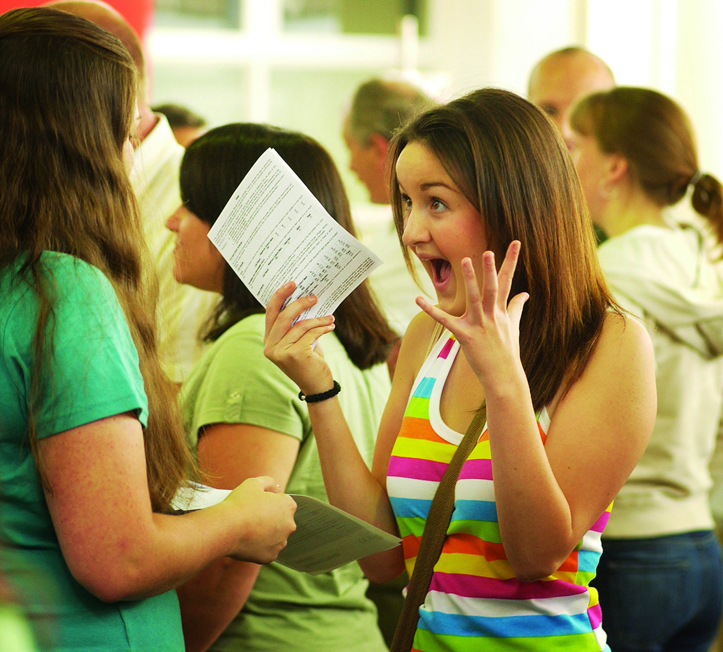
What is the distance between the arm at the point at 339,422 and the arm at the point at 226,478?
0.10 m

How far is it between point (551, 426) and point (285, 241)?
466 millimetres

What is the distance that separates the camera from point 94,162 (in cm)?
101

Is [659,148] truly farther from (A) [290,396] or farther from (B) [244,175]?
(A) [290,396]

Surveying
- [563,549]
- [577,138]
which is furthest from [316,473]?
[577,138]

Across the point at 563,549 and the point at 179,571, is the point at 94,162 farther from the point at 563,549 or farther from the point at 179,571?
the point at 563,549

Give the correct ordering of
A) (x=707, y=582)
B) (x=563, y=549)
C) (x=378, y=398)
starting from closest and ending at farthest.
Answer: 1. (x=563, y=549)
2. (x=378, y=398)
3. (x=707, y=582)

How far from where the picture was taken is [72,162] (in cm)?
100

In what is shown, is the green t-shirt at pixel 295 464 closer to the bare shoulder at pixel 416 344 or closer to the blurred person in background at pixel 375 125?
the bare shoulder at pixel 416 344

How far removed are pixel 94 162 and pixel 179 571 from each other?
1.62 feet

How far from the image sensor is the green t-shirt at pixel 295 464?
4.75 ft

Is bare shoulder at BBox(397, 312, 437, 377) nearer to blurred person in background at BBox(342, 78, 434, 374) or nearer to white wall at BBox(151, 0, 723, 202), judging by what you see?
blurred person in background at BBox(342, 78, 434, 374)

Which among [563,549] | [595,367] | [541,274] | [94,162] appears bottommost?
[563,549]

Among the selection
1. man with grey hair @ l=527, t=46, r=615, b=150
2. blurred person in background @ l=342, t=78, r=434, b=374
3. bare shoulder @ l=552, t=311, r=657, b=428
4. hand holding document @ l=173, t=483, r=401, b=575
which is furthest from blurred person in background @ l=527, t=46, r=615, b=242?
hand holding document @ l=173, t=483, r=401, b=575

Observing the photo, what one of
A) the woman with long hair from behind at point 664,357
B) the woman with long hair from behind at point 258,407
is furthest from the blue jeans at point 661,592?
the woman with long hair from behind at point 258,407
